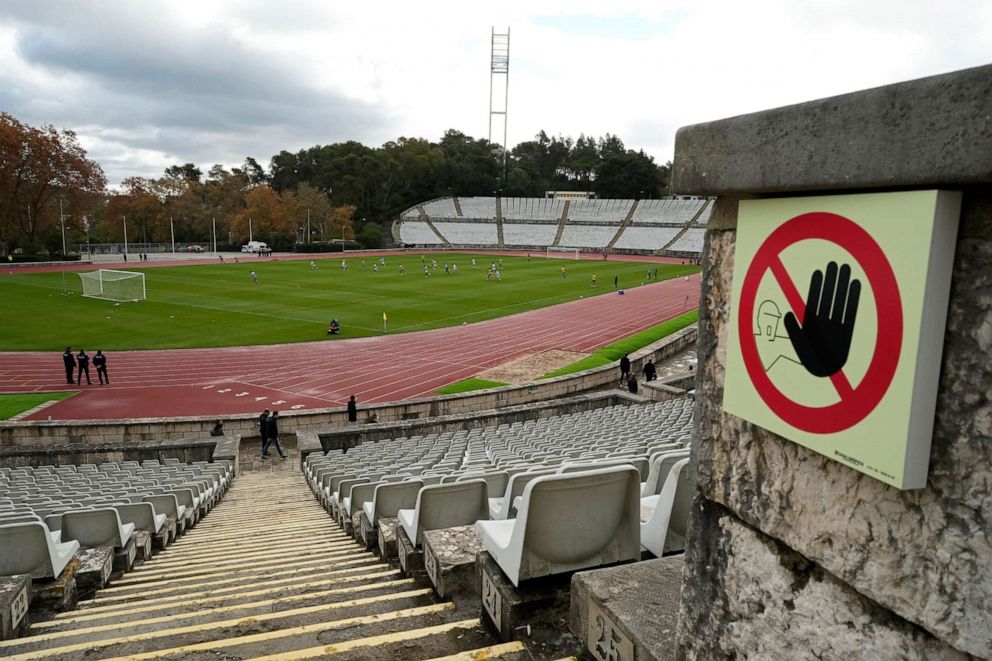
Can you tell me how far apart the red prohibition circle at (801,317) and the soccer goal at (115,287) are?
44210mm

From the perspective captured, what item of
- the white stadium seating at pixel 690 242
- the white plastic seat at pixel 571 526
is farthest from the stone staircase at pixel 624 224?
the white plastic seat at pixel 571 526

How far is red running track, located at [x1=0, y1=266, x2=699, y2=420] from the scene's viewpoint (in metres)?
20.3

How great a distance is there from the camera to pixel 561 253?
83.1m

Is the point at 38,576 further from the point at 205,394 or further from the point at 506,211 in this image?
the point at 506,211

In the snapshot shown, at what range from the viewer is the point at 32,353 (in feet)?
84.9

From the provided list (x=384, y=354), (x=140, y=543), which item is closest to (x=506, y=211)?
(x=384, y=354)

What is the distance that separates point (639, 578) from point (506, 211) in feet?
365

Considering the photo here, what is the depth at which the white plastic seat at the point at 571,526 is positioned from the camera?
2.77 m

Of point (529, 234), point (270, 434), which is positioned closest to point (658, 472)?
point (270, 434)

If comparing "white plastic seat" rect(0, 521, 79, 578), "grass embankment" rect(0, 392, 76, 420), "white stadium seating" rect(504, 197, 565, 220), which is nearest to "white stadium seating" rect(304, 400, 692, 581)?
"white plastic seat" rect(0, 521, 79, 578)

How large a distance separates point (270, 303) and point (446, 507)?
122 ft

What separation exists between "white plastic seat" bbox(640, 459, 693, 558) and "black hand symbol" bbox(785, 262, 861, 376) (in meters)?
1.56

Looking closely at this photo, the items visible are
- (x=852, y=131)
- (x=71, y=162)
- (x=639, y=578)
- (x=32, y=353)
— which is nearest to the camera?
(x=852, y=131)

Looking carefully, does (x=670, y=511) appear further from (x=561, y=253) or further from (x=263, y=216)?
(x=263, y=216)
